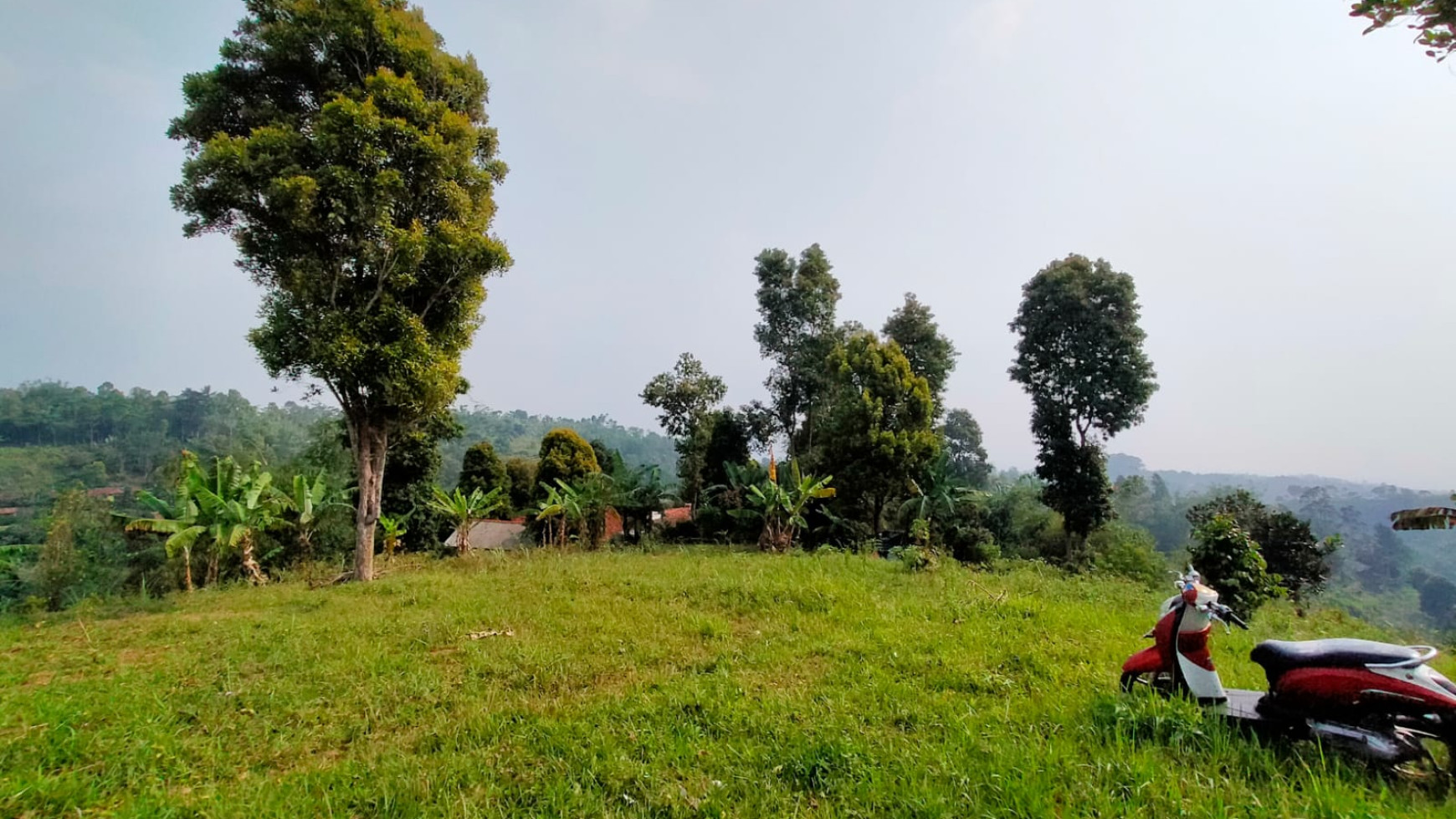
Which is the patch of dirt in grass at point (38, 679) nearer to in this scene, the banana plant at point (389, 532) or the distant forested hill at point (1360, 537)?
the banana plant at point (389, 532)

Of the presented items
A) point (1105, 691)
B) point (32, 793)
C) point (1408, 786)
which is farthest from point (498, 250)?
point (1408, 786)

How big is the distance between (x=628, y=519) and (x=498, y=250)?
1278cm

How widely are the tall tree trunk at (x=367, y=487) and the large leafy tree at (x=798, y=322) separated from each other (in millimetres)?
13468

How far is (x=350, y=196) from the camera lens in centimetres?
953

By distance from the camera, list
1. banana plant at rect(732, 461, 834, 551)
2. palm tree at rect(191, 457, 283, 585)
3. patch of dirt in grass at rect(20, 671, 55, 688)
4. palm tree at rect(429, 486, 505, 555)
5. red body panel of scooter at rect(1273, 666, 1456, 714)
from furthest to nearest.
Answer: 1. banana plant at rect(732, 461, 834, 551)
2. palm tree at rect(429, 486, 505, 555)
3. palm tree at rect(191, 457, 283, 585)
4. patch of dirt in grass at rect(20, 671, 55, 688)
5. red body panel of scooter at rect(1273, 666, 1456, 714)

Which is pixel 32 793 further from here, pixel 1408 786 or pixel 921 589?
pixel 921 589

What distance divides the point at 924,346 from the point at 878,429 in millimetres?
5432

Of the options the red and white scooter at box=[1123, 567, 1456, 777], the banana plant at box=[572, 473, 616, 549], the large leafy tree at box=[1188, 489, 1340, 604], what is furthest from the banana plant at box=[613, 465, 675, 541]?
the red and white scooter at box=[1123, 567, 1456, 777]

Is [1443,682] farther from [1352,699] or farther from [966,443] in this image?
[966,443]

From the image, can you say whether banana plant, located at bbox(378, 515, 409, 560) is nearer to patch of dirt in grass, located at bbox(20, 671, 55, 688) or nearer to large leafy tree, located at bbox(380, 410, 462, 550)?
large leafy tree, located at bbox(380, 410, 462, 550)

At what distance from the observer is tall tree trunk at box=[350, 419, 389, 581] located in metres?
10.8

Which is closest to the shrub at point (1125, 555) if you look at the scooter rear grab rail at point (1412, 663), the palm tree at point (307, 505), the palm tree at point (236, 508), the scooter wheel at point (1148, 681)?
the scooter wheel at point (1148, 681)

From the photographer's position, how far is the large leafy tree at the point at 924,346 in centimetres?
2017

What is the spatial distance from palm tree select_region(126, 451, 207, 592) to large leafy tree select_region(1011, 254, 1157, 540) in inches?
872
